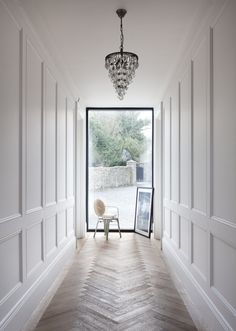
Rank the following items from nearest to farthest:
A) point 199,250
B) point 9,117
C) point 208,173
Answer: point 9,117
point 208,173
point 199,250

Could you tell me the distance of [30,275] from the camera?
293cm

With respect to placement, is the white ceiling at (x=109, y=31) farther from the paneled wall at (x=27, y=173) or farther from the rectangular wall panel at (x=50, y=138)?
the rectangular wall panel at (x=50, y=138)

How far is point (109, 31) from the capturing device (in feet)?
10.7

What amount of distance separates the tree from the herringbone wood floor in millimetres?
2611

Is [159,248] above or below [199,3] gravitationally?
below

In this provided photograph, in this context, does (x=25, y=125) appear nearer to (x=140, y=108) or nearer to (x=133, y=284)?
(x=133, y=284)

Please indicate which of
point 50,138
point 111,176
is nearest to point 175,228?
point 50,138

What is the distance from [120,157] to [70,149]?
222 cm

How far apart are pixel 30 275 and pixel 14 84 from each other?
1.76 meters

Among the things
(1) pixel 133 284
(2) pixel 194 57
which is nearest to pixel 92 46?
(2) pixel 194 57

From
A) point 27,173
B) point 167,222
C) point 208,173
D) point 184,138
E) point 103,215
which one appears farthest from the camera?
point 103,215

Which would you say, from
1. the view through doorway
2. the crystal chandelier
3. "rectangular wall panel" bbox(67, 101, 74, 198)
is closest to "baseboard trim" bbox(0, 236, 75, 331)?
"rectangular wall panel" bbox(67, 101, 74, 198)

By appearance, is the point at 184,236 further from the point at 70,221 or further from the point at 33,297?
the point at 70,221

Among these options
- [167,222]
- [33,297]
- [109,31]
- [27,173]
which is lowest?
[33,297]
